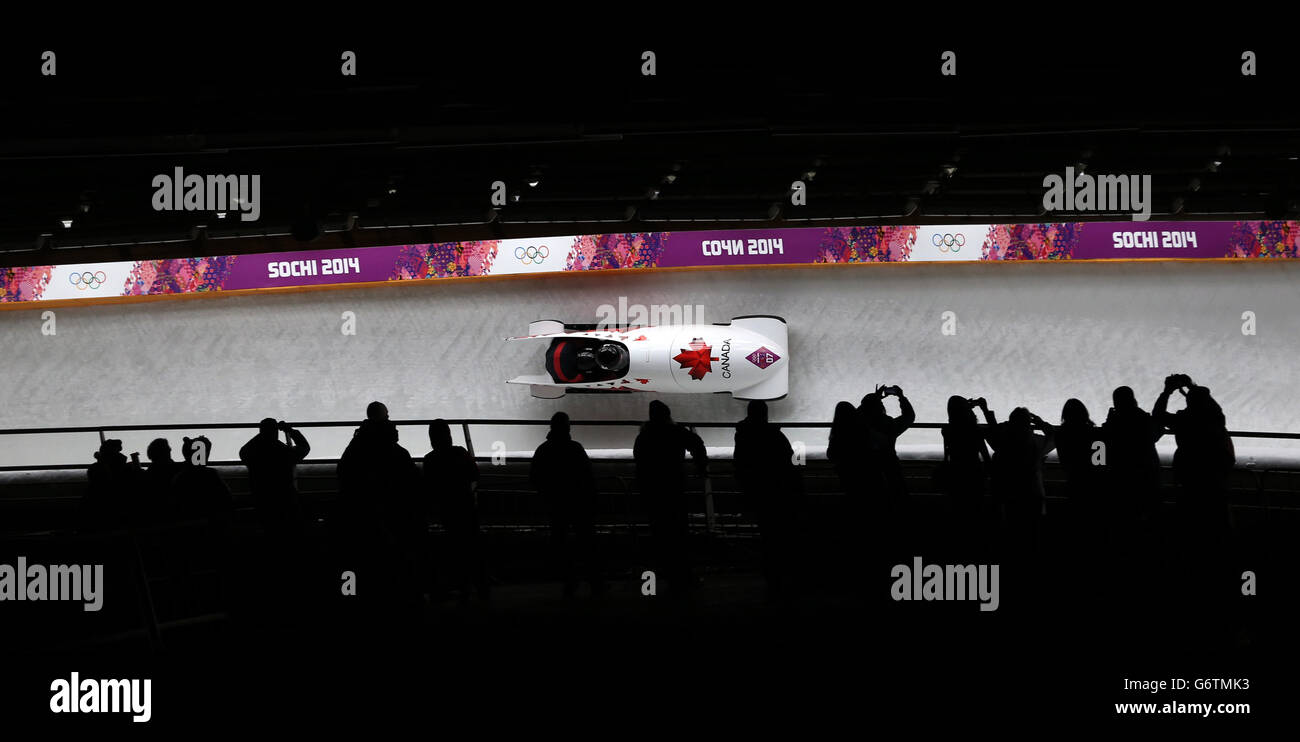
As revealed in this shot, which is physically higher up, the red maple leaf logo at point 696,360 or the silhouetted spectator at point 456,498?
the red maple leaf logo at point 696,360

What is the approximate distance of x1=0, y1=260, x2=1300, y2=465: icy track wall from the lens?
10.9 metres

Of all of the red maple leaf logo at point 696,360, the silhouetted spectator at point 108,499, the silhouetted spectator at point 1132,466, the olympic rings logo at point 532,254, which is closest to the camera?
the silhouetted spectator at point 1132,466

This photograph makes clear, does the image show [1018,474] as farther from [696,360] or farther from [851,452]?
[696,360]

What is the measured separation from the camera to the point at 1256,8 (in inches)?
261

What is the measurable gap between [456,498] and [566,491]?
624mm

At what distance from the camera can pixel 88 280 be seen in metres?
11.6

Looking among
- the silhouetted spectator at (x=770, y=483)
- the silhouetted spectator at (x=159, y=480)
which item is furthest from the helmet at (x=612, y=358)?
the silhouetted spectator at (x=159, y=480)

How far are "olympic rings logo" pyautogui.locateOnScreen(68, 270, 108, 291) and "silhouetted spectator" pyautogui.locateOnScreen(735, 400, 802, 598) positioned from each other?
953 cm

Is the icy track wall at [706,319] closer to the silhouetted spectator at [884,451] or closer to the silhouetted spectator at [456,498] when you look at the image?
the silhouetted spectator at [884,451]

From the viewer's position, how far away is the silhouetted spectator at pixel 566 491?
547 centimetres

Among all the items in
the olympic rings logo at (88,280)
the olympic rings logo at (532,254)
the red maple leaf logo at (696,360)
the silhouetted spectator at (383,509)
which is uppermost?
the olympic rings logo at (532,254)

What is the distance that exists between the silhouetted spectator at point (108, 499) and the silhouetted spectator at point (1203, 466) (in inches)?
214
